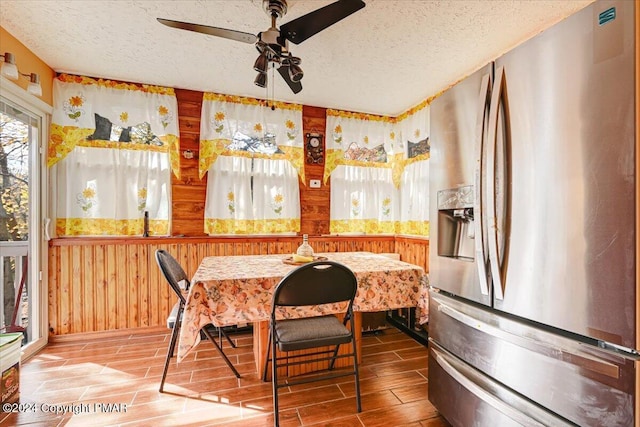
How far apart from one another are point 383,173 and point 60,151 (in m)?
3.52

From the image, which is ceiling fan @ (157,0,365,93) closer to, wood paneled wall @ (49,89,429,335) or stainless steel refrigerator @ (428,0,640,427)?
stainless steel refrigerator @ (428,0,640,427)

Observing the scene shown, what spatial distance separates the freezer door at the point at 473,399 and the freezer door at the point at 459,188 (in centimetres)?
37

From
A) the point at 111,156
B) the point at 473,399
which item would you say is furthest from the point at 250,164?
the point at 473,399

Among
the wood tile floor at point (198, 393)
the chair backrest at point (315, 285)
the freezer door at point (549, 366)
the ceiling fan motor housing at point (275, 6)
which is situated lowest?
the wood tile floor at point (198, 393)

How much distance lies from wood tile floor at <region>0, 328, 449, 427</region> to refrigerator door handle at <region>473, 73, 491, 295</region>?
106 centimetres

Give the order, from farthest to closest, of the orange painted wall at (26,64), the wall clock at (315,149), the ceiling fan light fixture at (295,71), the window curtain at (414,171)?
1. the wall clock at (315,149)
2. the window curtain at (414,171)
3. the orange painted wall at (26,64)
4. the ceiling fan light fixture at (295,71)

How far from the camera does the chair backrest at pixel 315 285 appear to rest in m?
1.64

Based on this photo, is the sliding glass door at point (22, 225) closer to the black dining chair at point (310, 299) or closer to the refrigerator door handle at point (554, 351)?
the black dining chair at point (310, 299)

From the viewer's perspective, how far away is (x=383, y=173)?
3957 mm

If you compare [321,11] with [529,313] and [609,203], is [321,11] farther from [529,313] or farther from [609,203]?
[529,313]

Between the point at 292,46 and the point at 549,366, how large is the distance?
8.41ft

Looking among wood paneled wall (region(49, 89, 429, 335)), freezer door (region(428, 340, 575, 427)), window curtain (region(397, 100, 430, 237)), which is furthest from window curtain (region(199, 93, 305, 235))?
freezer door (region(428, 340, 575, 427))

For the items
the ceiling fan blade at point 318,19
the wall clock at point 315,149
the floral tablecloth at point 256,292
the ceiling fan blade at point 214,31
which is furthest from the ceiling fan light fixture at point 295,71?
A: the wall clock at point 315,149

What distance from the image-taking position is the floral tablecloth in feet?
5.80
